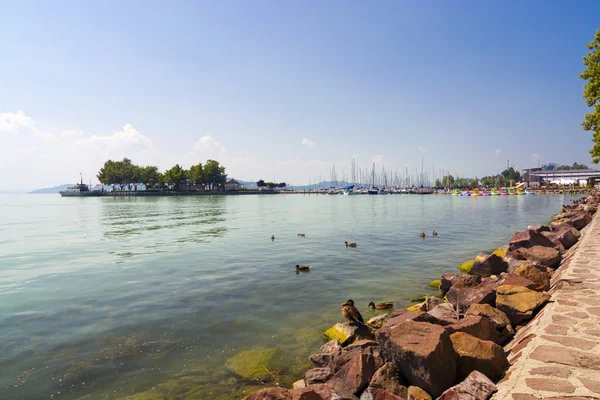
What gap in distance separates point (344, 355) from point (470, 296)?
14.5ft

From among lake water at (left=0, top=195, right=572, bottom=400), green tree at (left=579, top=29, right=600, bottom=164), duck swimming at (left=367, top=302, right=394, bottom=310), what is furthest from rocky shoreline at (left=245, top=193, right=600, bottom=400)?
green tree at (left=579, top=29, right=600, bottom=164)

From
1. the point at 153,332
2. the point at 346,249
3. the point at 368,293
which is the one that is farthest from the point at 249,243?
the point at 153,332

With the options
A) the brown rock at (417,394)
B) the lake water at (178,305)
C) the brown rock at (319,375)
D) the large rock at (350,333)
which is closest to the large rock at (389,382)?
the brown rock at (417,394)

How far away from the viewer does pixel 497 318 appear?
849 cm

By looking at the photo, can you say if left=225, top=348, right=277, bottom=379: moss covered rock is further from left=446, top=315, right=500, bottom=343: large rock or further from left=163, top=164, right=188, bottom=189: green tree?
left=163, top=164, right=188, bottom=189: green tree

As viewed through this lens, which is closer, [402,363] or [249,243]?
[402,363]

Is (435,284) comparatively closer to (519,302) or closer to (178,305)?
(519,302)

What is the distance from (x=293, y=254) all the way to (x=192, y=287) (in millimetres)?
9085

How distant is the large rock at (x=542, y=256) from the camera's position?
1466 cm

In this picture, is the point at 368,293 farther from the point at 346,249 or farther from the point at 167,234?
the point at 167,234

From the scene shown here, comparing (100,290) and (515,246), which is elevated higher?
(515,246)

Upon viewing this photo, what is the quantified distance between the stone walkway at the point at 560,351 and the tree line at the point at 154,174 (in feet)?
626

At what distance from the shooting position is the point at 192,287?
53.0 ft

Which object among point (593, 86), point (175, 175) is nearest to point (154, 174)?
point (175, 175)
